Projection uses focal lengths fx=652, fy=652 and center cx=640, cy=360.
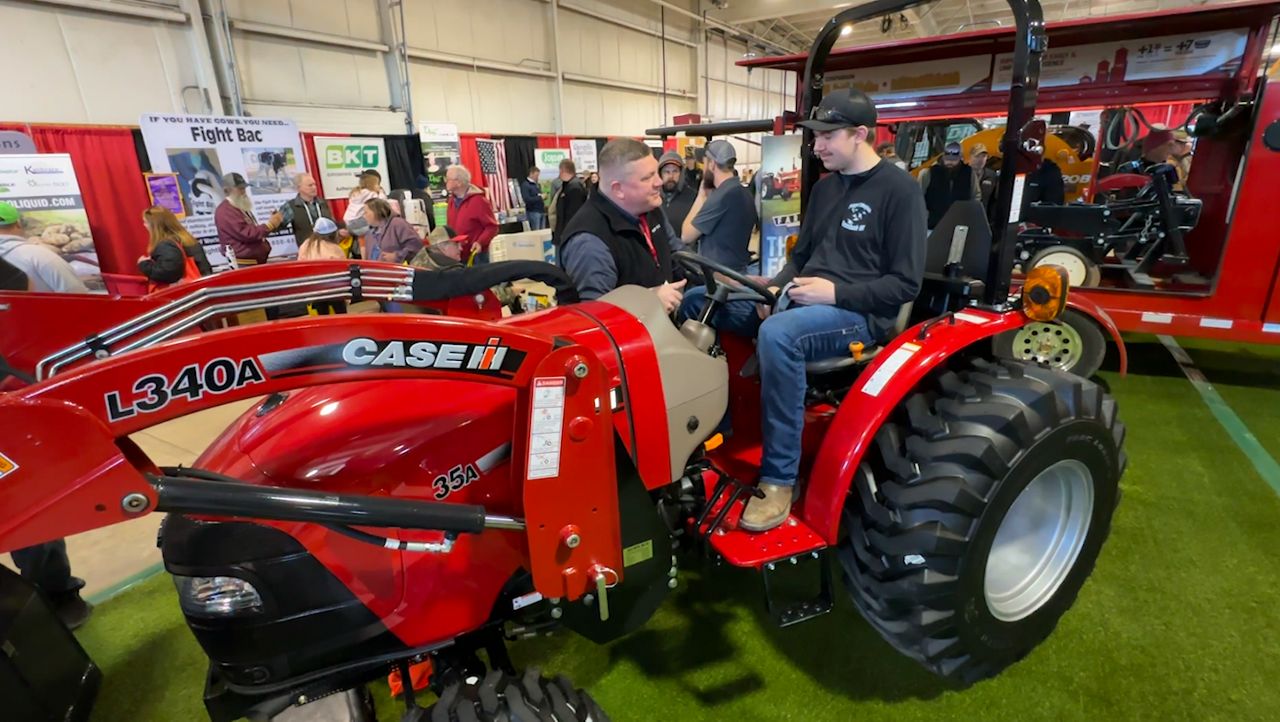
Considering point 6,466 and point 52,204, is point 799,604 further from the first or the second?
point 52,204

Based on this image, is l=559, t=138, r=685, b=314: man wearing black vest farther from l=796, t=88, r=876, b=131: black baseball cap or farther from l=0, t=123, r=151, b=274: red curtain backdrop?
l=0, t=123, r=151, b=274: red curtain backdrop

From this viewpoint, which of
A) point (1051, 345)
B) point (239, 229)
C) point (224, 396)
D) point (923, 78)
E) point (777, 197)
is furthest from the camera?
point (239, 229)

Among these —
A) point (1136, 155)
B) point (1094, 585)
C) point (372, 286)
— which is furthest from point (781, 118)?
point (1136, 155)

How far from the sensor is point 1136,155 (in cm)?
912

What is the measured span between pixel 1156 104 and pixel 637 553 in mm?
5878

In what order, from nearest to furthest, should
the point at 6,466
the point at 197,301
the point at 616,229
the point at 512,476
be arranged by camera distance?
the point at 6,466 < the point at 512,476 < the point at 197,301 < the point at 616,229

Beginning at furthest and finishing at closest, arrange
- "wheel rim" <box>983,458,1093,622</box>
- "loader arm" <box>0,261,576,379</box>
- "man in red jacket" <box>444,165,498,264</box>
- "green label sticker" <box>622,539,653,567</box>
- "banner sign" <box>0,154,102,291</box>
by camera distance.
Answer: "man in red jacket" <box>444,165,498,264</box>
"banner sign" <box>0,154,102,291</box>
"wheel rim" <box>983,458,1093,622</box>
"green label sticker" <box>622,539,653,567</box>
"loader arm" <box>0,261,576,379</box>

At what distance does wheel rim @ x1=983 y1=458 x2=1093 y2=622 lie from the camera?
219 cm

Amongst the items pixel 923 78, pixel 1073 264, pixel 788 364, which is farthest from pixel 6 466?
pixel 923 78

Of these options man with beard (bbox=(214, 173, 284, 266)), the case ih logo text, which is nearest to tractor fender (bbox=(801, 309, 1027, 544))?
the case ih logo text

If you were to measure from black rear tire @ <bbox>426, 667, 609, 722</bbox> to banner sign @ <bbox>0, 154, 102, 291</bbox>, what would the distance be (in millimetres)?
7087

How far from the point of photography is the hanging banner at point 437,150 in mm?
10562

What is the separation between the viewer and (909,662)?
89.3 inches

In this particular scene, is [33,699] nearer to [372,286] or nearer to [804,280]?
[372,286]
